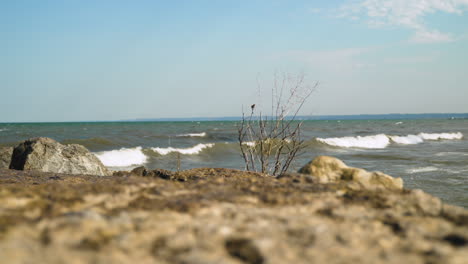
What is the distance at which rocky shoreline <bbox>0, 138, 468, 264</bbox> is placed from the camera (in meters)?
1.21

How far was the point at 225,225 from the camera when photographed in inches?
57.9

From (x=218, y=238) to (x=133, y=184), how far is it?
2.71 feet

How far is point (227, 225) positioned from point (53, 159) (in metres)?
6.60

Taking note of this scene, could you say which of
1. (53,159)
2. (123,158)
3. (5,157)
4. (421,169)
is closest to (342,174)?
(53,159)

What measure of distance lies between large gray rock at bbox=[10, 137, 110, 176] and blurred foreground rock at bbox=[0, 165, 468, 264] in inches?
221

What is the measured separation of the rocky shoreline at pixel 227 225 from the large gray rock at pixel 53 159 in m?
5.66

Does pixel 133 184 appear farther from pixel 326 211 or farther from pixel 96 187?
pixel 326 211

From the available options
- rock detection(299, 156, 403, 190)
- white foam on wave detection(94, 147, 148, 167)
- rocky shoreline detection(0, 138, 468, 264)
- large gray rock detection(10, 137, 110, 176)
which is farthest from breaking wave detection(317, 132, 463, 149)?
rocky shoreline detection(0, 138, 468, 264)

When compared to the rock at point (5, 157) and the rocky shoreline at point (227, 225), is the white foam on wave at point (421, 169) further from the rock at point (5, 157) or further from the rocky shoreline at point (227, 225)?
the rock at point (5, 157)

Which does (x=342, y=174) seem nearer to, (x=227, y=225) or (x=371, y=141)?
(x=227, y=225)

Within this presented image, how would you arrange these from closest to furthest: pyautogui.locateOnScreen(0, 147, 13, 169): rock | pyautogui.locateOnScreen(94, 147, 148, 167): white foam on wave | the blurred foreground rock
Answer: the blurred foreground rock
pyautogui.locateOnScreen(0, 147, 13, 169): rock
pyautogui.locateOnScreen(94, 147, 148, 167): white foam on wave

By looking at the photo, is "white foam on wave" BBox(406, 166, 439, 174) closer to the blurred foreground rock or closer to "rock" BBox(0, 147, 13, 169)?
the blurred foreground rock

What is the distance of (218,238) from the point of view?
4.44 feet

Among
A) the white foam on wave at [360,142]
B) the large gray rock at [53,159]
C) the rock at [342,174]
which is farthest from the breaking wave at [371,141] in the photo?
the rock at [342,174]
